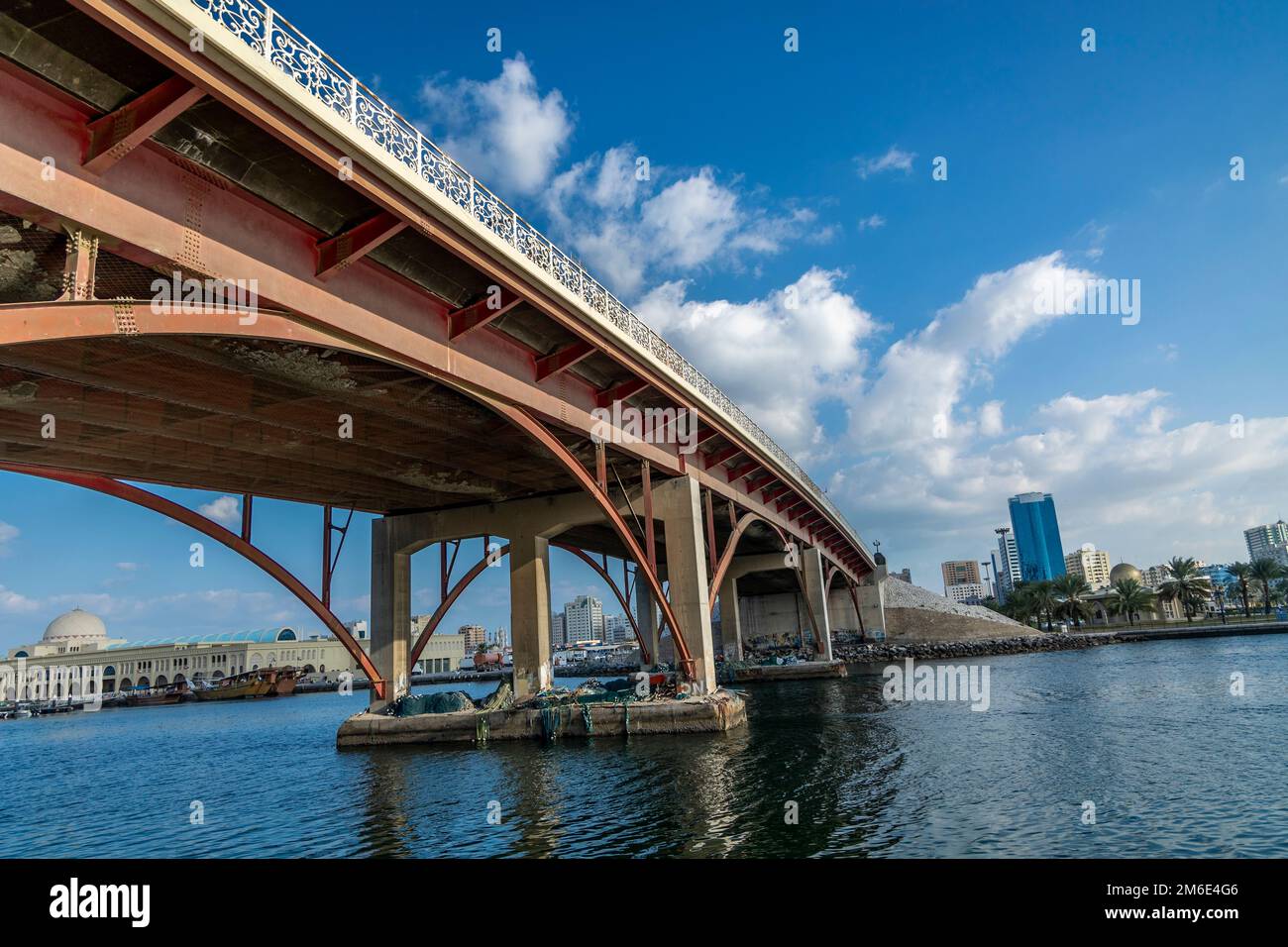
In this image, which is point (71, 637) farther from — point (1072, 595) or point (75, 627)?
point (1072, 595)

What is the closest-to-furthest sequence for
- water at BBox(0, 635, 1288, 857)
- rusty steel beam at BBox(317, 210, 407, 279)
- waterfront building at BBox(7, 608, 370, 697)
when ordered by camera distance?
water at BBox(0, 635, 1288, 857) → rusty steel beam at BBox(317, 210, 407, 279) → waterfront building at BBox(7, 608, 370, 697)

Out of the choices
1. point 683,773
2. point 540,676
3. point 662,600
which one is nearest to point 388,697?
point 540,676

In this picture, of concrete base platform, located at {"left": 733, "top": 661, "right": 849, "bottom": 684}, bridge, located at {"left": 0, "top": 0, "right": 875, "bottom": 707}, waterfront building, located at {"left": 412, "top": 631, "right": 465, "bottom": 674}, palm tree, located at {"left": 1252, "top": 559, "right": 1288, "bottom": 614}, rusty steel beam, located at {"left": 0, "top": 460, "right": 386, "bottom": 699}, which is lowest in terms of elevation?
waterfront building, located at {"left": 412, "top": 631, "right": 465, "bottom": 674}

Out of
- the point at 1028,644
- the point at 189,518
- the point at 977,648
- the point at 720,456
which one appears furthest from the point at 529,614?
the point at 1028,644

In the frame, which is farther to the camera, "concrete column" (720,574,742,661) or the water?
"concrete column" (720,574,742,661)

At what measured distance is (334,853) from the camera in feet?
44.8

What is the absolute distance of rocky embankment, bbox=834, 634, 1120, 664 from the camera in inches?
2953

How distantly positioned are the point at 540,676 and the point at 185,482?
15.9 metres

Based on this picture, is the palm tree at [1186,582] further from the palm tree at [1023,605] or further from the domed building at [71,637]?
the domed building at [71,637]

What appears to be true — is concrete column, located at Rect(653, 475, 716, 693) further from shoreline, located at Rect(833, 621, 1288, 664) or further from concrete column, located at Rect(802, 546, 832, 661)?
→ shoreline, located at Rect(833, 621, 1288, 664)

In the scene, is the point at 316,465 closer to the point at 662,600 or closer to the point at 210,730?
the point at 662,600

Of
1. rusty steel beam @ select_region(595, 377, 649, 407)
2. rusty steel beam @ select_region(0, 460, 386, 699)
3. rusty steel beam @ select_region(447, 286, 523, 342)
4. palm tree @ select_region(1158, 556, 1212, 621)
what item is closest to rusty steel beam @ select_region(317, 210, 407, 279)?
rusty steel beam @ select_region(447, 286, 523, 342)

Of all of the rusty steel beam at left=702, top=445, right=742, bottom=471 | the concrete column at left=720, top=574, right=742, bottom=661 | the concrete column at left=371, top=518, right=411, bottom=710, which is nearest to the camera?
the concrete column at left=371, top=518, right=411, bottom=710
